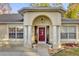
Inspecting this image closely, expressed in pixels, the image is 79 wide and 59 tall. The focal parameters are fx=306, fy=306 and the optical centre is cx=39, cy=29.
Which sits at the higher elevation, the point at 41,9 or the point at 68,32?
the point at 41,9

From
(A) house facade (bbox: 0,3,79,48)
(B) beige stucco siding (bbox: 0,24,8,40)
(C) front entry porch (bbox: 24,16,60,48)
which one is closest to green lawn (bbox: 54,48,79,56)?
(A) house facade (bbox: 0,3,79,48)

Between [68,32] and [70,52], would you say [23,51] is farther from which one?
[68,32]

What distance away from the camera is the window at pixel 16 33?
12906mm

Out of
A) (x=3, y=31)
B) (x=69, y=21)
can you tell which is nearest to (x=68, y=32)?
(x=69, y=21)

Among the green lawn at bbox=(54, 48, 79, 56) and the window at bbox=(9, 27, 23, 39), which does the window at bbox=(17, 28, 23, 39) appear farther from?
the green lawn at bbox=(54, 48, 79, 56)

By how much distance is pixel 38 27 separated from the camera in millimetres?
13047

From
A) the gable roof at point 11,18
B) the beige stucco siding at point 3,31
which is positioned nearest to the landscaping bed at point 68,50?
the gable roof at point 11,18

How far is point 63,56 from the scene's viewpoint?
40.5ft

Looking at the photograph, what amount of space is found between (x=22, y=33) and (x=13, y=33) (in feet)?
1.34

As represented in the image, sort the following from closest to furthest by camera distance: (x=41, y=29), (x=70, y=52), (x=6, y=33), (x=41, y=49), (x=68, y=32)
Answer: (x=70, y=52) → (x=41, y=49) → (x=6, y=33) → (x=41, y=29) → (x=68, y=32)

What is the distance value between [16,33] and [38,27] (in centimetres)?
97

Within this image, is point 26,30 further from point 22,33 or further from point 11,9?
point 11,9

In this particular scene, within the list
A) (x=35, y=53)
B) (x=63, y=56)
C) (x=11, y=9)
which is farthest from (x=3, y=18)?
(x=63, y=56)

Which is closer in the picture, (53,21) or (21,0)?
(21,0)
